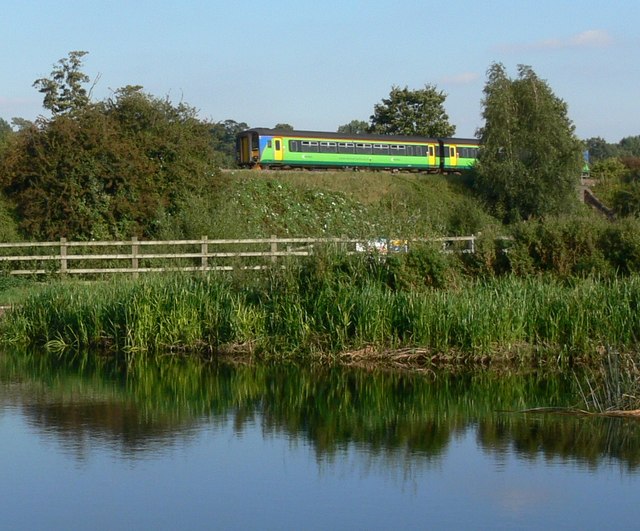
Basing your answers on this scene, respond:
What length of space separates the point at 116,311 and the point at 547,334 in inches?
300

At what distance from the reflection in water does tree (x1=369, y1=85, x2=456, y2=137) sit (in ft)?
203

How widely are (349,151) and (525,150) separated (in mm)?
8621

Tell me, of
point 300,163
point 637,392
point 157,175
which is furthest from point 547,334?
point 300,163

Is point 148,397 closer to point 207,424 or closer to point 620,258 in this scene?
point 207,424

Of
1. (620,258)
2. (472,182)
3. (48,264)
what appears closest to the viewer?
(620,258)

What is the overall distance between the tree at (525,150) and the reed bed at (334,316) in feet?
103

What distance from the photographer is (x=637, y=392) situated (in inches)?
521

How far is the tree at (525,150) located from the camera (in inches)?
2002

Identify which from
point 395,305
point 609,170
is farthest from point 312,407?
point 609,170

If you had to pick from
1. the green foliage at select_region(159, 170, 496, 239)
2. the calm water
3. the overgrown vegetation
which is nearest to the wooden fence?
the green foliage at select_region(159, 170, 496, 239)

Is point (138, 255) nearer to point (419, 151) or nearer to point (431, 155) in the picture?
point (419, 151)

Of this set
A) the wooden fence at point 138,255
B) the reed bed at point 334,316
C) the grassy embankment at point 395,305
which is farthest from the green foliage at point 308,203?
the reed bed at point 334,316

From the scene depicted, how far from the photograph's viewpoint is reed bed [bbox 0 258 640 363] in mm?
17219

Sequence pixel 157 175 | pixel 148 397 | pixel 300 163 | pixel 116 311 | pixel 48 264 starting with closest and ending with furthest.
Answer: pixel 148 397
pixel 116 311
pixel 48 264
pixel 157 175
pixel 300 163
